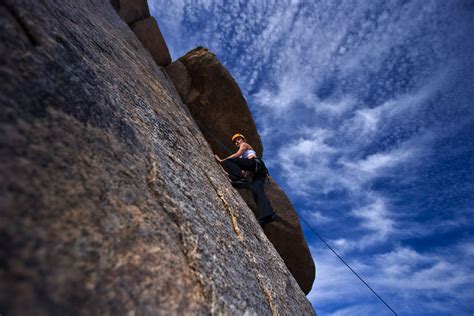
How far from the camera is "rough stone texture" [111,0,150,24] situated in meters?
8.58

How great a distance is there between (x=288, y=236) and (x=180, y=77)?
6.61 m

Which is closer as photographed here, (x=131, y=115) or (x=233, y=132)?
(x=131, y=115)

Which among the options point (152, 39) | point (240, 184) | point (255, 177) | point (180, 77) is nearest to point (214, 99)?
point (180, 77)

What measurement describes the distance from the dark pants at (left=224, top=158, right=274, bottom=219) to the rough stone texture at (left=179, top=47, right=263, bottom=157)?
3.51 m

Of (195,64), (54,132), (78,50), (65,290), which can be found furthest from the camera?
(195,64)

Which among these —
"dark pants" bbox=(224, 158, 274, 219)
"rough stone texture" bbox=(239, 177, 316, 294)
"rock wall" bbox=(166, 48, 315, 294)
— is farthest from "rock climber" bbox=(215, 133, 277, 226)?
"rough stone texture" bbox=(239, 177, 316, 294)

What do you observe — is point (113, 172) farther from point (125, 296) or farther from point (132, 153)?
point (125, 296)

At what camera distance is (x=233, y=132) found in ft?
31.0

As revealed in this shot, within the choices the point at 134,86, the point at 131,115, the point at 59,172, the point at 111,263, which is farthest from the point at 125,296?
the point at 134,86

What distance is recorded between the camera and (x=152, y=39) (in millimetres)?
8977

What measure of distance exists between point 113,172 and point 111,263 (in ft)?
1.67

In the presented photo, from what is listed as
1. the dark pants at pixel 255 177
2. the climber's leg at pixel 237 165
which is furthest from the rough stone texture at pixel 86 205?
A: the climber's leg at pixel 237 165

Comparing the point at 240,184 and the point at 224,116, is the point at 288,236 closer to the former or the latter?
the point at 240,184

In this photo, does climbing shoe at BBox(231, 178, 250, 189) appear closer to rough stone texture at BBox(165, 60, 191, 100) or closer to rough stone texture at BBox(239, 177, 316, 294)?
rough stone texture at BBox(239, 177, 316, 294)
